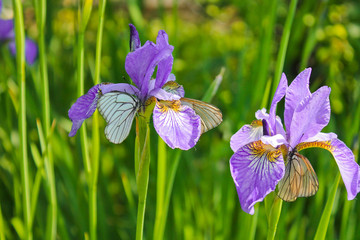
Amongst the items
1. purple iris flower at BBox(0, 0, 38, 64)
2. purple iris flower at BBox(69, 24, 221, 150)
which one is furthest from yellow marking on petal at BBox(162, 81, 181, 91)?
purple iris flower at BBox(0, 0, 38, 64)

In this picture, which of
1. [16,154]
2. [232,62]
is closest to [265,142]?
[16,154]

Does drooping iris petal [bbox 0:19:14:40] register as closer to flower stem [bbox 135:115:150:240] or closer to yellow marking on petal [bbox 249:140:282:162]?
flower stem [bbox 135:115:150:240]

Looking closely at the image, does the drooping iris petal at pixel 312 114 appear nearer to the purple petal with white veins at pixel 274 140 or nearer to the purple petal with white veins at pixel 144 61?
the purple petal with white veins at pixel 274 140

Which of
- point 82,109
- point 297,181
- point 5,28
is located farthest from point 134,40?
point 5,28

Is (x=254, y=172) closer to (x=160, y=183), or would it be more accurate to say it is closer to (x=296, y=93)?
(x=296, y=93)

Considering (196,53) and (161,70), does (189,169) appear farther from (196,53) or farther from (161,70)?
(196,53)

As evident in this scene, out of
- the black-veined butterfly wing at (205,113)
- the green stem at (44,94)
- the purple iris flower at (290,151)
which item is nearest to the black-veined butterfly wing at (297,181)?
the purple iris flower at (290,151)

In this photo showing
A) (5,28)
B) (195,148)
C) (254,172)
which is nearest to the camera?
(254,172)
